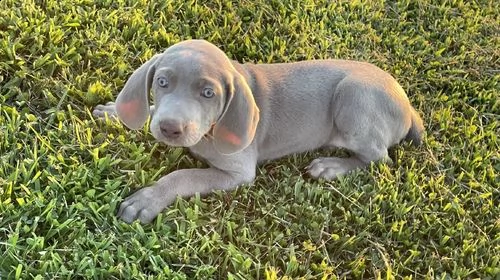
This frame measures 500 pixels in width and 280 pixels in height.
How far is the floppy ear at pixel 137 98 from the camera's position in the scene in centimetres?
398

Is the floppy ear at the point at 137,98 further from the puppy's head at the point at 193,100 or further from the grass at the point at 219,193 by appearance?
the grass at the point at 219,193

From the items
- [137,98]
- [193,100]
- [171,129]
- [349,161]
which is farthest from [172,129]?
[349,161]

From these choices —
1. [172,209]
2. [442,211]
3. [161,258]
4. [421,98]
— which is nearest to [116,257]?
[161,258]

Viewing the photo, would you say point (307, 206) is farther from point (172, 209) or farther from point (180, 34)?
point (180, 34)

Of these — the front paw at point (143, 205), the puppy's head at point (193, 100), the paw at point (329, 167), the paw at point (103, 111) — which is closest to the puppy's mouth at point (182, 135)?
the puppy's head at point (193, 100)

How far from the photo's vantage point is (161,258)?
12.5 feet

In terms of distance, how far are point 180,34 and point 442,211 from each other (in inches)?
98.5

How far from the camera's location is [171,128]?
3.70 metres

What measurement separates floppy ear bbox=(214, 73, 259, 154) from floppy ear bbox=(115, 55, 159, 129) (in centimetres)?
45

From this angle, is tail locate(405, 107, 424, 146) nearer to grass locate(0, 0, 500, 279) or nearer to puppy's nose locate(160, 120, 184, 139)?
grass locate(0, 0, 500, 279)

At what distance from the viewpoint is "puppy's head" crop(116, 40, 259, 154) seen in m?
3.76

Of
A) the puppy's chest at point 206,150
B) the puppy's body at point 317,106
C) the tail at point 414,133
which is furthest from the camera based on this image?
the tail at point 414,133

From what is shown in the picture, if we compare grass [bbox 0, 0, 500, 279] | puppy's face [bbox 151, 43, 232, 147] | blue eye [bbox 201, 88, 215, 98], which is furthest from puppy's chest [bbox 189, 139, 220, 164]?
blue eye [bbox 201, 88, 215, 98]

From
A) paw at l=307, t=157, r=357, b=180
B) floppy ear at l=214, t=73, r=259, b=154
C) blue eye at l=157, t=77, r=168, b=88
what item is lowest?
paw at l=307, t=157, r=357, b=180
